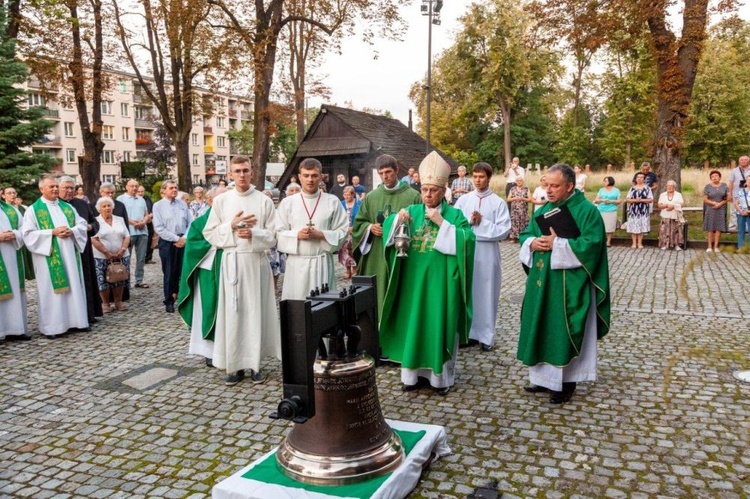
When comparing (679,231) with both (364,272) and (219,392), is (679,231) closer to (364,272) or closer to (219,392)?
(364,272)

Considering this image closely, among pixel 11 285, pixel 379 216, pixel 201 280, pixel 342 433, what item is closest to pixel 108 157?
pixel 11 285

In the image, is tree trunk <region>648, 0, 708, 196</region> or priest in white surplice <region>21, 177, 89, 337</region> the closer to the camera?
priest in white surplice <region>21, 177, 89, 337</region>

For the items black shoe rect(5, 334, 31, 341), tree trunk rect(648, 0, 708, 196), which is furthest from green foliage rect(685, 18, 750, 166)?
black shoe rect(5, 334, 31, 341)

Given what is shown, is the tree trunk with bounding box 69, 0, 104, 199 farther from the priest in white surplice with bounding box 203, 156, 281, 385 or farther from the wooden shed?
the priest in white surplice with bounding box 203, 156, 281, 385

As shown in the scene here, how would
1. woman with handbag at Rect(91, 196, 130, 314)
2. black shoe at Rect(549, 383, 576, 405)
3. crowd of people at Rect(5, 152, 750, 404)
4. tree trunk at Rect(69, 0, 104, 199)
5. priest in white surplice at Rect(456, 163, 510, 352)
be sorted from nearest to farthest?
crowd of people at Rect(5, 152, 750, 404), black shoe at Rect(549, 383, 576, 405), priest in white surplice at Rect(456, 163, 510, 352), woman with handbag at Rect(91, 196, 130, 314), tree trunk at Rect(69, 0, 104, 199)

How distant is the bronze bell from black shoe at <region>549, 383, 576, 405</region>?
208 cm

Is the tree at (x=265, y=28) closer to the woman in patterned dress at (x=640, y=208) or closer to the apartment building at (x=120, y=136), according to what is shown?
the woman in patterned dress at (x=640, y=208)

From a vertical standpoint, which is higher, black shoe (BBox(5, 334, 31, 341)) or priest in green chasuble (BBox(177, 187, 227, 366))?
priest in green chasuble (BBox(177, 187, 227, 366))

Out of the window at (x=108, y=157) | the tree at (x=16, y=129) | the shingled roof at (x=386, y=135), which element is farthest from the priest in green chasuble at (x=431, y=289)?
the window at (x=108, y=157)

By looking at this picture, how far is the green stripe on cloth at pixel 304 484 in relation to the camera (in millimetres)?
3629

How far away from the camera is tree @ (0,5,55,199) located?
1773 centimetres

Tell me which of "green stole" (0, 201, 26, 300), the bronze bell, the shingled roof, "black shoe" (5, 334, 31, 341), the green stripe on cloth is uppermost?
the shingled roof

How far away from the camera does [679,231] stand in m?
16.1

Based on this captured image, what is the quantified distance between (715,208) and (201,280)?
12643mm
